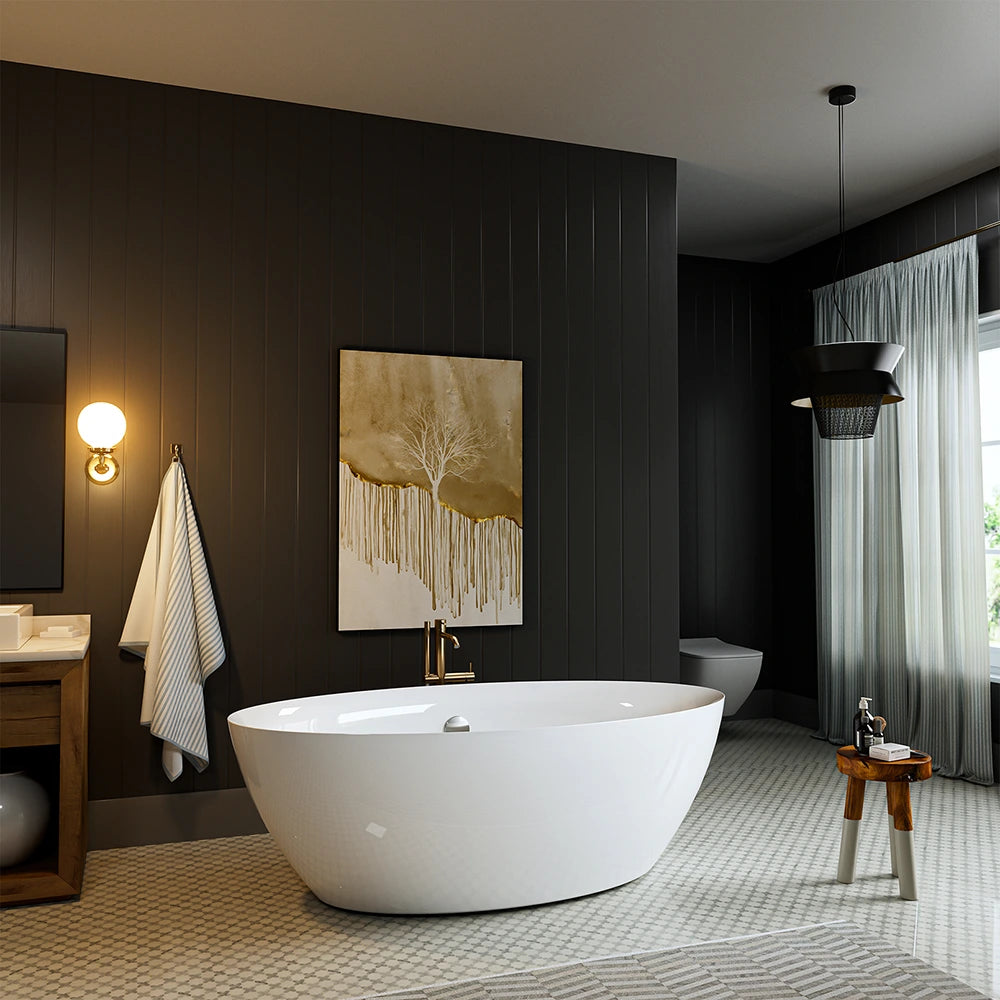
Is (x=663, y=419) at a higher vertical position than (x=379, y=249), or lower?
lower

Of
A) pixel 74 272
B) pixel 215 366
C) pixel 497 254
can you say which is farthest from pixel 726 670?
pixel 74 272

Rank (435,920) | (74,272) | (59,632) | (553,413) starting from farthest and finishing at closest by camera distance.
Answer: (553,413)
(74,272)
(59,632)
(435,920)

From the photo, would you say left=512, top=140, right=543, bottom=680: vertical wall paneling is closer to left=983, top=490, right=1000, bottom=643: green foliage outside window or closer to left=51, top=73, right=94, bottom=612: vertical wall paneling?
left=51, top=73, right=94, bottom=612: vertical wall paneling

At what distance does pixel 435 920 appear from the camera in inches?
113

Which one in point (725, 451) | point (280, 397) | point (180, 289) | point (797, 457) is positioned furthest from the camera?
point (725, 451)

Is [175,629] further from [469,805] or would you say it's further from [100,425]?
[469,805]

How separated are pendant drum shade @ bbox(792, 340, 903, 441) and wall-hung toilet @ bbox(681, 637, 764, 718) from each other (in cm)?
192

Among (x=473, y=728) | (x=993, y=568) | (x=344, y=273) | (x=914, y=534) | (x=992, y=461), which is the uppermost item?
(x=344, y=273)

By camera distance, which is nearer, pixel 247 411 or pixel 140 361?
pixel 140 361

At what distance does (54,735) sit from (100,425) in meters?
1.09

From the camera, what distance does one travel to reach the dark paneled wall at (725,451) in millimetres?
5988

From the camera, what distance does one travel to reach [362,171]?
4000mm

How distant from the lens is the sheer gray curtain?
4.56 meters

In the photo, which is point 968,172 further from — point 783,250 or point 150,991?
point 150,991
